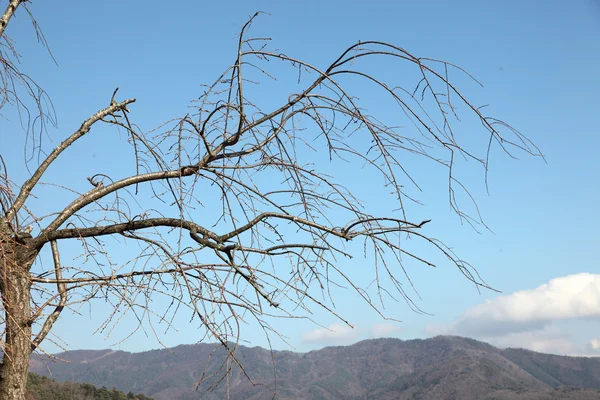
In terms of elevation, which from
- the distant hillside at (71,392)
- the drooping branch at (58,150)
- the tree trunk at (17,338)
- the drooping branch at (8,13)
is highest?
the distant hillside at (71,392)

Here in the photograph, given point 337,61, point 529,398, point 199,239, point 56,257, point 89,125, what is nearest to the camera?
point 337,61

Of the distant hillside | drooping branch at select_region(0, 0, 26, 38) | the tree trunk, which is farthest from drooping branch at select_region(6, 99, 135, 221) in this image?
the distant hillside

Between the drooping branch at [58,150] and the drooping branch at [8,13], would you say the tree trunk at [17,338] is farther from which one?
the drooping branch at [8,13]

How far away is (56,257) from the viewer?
15.1ft

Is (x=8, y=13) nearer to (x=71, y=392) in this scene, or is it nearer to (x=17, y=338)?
(x=17, y=338)

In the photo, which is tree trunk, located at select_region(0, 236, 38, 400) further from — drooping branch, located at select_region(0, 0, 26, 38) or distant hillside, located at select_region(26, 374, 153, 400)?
distant hillside, located at select_region(26, 374, 153, 400)

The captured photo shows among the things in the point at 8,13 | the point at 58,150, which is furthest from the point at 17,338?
the point at 8,13

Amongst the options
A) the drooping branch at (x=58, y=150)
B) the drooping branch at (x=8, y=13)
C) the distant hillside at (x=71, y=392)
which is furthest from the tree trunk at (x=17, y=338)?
the distant hillside at (x=71, y=392)

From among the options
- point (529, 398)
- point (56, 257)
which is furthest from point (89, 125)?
point (529, 398)

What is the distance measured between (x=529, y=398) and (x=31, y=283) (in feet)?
409

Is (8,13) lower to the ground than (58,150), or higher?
higher

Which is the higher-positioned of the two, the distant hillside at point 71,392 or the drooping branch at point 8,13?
the distant hillside at point 71,392

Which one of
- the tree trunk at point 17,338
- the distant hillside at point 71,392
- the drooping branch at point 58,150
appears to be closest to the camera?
the tree trunk at point 17,338

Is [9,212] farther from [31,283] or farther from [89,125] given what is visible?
[89,125]
